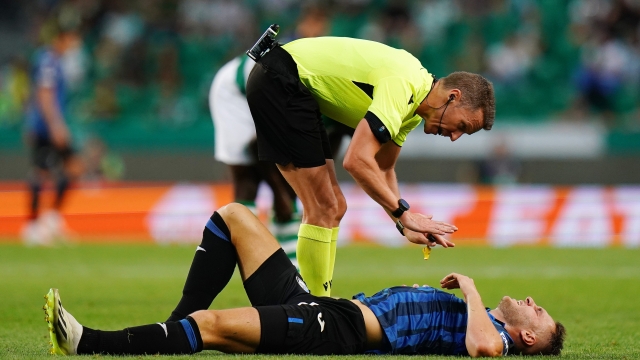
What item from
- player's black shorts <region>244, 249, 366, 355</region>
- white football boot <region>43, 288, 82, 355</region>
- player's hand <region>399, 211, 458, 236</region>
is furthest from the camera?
player's hand <region>399, 211, 458, 236</region>

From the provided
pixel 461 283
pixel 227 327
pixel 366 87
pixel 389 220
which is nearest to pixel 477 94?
pixel 366 87

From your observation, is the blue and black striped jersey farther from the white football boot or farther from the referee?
the white football boot

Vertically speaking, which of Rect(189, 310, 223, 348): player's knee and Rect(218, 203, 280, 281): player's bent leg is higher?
Rect(218, 203, 280, 281): player's bent leg

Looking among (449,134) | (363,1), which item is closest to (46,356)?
(449,134)

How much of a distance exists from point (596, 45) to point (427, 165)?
3.82m

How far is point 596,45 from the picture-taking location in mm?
17609

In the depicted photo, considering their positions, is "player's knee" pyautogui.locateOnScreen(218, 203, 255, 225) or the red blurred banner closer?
"player's knee" pyautogui.locateOnScreen(218, 203, 255, 225)

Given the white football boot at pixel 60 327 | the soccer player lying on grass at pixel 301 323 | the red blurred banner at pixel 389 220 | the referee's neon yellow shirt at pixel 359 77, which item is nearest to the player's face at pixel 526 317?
the soccer player lying on grass at pixel 301 323

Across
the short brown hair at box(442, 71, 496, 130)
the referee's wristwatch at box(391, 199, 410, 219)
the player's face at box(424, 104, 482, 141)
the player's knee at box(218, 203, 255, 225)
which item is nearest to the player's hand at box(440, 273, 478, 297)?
the referee's wristwatch at box(391, 199, 410, 219)

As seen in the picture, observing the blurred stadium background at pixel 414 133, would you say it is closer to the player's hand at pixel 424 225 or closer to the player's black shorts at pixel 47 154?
the player's black shorts at pixel 47 154

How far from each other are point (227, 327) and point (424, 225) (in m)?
1.19

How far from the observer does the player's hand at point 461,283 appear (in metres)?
4.94

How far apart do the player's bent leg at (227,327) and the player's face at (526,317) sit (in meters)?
1.28

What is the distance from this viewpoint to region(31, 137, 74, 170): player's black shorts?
13320 mm
